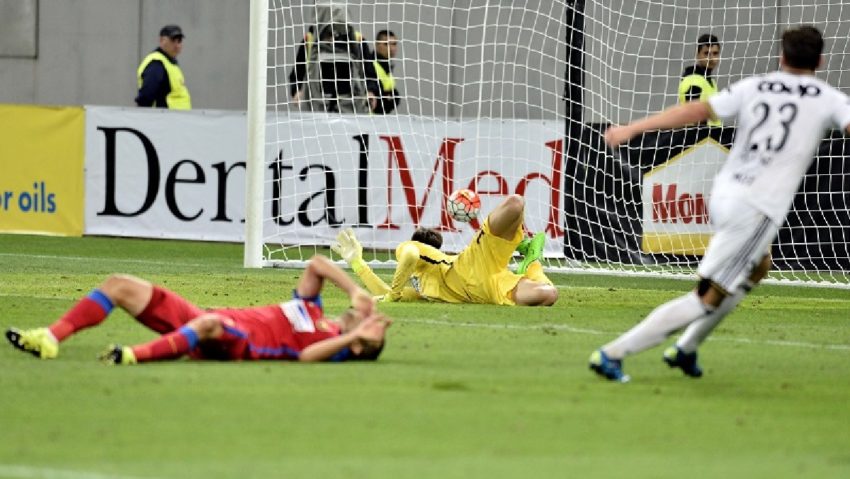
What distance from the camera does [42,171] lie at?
827 inches

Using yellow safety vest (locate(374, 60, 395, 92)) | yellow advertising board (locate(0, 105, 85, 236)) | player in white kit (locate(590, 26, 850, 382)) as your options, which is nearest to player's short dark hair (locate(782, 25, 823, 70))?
player in white kit (locate(590, 26, 850, 382))

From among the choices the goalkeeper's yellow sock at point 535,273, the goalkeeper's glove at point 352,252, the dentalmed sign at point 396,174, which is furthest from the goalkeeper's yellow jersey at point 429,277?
the dentalmed sign at point 396,174

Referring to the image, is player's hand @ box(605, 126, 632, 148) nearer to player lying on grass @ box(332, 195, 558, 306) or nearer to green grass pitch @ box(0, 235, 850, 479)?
green grass pitch @ box(0, 235, 850, 479)

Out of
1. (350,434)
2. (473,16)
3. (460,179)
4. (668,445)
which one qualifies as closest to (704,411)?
(668,445)

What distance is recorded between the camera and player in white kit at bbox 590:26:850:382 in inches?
343

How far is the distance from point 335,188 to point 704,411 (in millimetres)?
11788

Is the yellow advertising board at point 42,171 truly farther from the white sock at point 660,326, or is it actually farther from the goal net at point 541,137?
the white sock at point 660,326

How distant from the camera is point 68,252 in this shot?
19.1 meters

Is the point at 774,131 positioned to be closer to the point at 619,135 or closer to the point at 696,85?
the point at 619,135

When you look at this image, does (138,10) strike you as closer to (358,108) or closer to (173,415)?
(358,108)

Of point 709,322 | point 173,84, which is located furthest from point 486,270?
point 173,84

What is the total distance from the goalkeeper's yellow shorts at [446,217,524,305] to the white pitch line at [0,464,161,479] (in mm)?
7821

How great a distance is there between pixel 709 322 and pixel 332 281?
1968 millimetres

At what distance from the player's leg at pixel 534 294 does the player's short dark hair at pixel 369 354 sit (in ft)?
14.6
